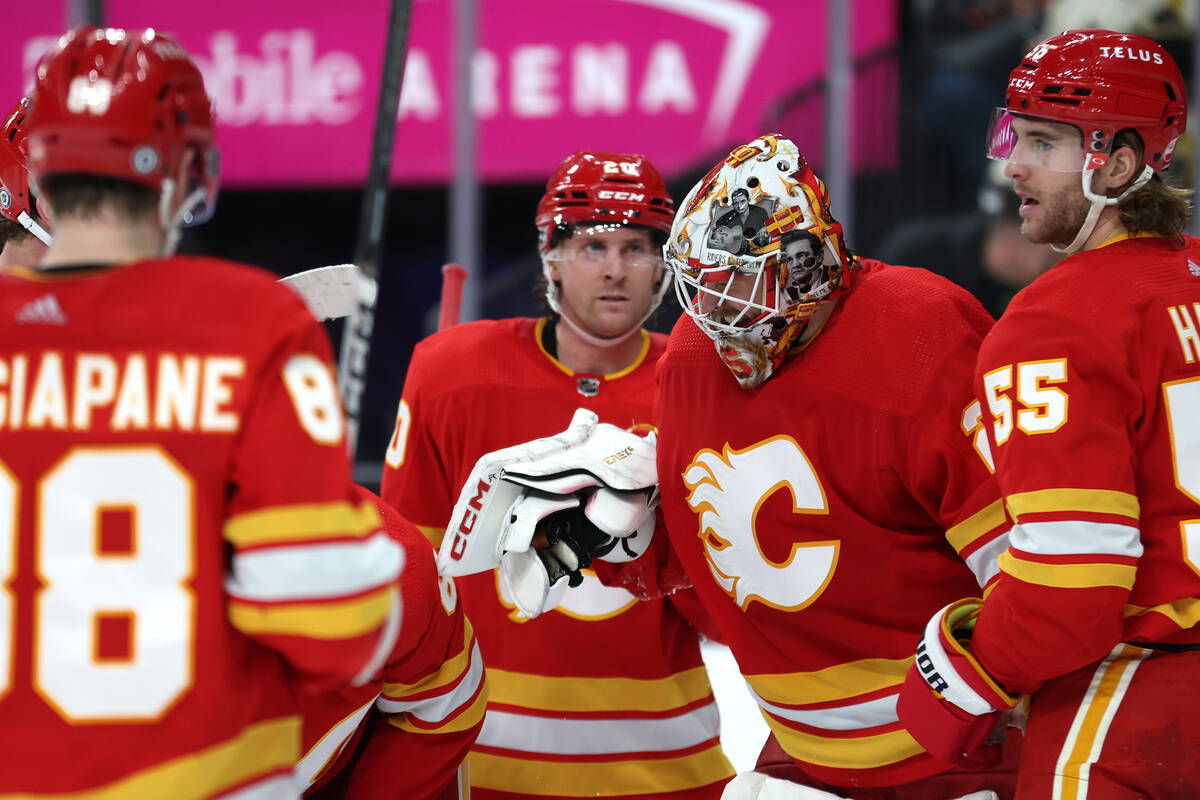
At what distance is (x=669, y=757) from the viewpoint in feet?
8.66

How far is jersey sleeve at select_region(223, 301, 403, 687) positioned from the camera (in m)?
1.32

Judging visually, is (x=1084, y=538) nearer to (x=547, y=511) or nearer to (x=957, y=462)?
(x=957, y=462)

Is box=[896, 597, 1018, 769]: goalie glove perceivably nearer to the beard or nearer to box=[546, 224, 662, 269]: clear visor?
the beard

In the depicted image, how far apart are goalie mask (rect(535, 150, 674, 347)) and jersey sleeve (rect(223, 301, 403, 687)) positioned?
142 cm

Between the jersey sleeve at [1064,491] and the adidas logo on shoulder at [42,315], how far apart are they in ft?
3.69

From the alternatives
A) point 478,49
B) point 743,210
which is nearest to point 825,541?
point 743,210

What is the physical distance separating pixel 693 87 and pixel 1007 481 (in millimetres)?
4788

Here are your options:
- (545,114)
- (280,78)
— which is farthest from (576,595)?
(280,78)

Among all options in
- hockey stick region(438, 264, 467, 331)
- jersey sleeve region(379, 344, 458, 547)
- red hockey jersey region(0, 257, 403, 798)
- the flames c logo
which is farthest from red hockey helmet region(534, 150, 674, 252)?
red hockey jersey region(0, 257, 403, 798)

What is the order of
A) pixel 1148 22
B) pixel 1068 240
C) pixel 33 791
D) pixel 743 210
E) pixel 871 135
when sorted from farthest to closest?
pixel 871 135 → pixel 1148 22 → pixel 743 210 → pixel 1068 240 → pixel 33 791

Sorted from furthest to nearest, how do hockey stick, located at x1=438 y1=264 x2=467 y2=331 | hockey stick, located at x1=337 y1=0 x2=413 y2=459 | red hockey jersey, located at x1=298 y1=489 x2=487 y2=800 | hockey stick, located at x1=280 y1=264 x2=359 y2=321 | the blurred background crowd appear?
the blurred background crowd → hockey stick, located at x1=438 y1=264 x2=467 y2=331 → hockey stick, located at x1=337 y1=0 x2=413 y2=459 → red hockey jersey, located at x1=298 y1=489 x2=487 y2=800 → hockey stick, located at x1=280 y1=264 x2=359 y2=321

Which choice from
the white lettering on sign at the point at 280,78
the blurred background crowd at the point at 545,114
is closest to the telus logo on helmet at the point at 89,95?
the blurred background crowd at the point at 545,114

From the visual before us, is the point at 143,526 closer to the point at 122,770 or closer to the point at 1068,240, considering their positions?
the point at 122,770

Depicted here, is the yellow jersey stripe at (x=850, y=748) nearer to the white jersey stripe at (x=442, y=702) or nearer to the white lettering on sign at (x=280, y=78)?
the white jersey stripe at (x=442, y=702)
